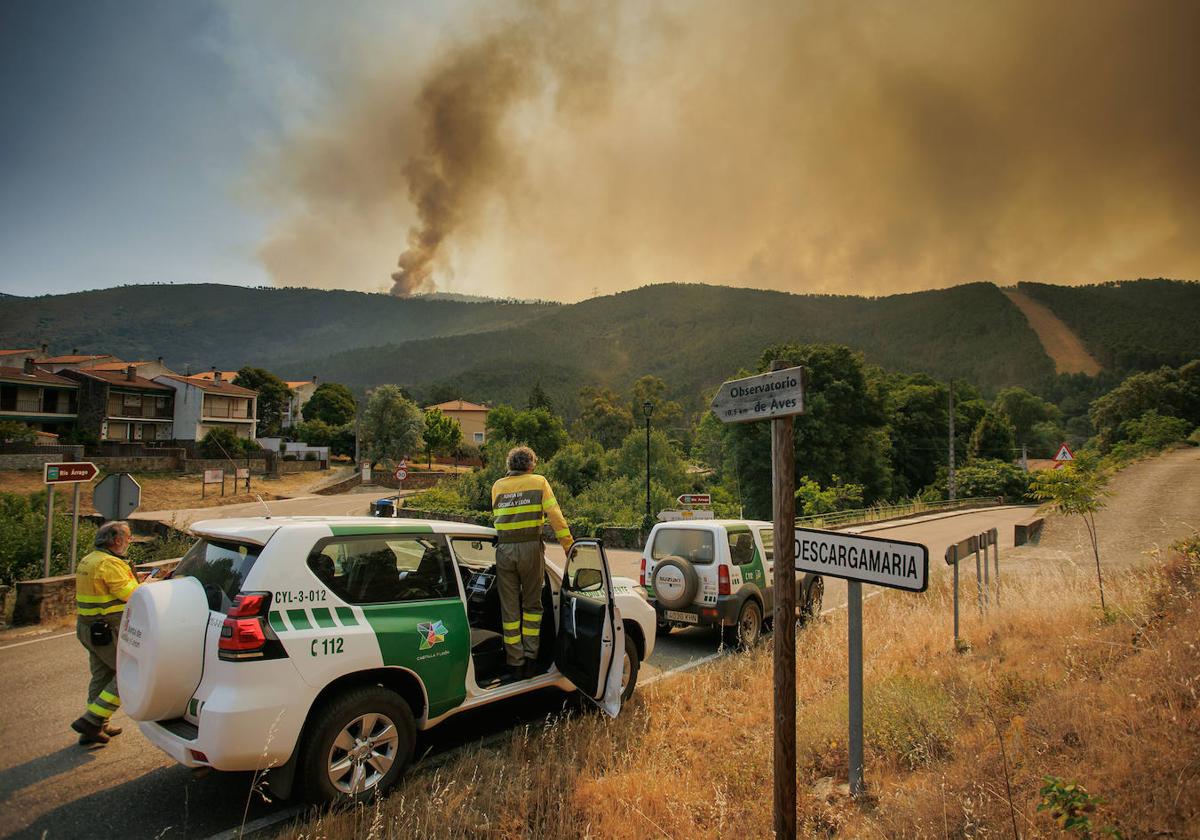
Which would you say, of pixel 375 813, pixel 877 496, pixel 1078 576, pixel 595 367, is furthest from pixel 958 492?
pixel 595 367

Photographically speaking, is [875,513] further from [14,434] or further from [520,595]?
[14,434]

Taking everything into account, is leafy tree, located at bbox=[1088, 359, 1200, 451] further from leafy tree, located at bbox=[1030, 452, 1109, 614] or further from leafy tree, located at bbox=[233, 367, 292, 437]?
leafy tree, located at bbox=[233, 367, 292, 437]

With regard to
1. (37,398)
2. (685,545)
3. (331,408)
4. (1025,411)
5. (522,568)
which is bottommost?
(685,545)

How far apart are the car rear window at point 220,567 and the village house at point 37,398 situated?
218ft

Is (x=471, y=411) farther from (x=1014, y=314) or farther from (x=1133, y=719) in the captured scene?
(x=1014, y=314)

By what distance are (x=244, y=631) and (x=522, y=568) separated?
196 cm

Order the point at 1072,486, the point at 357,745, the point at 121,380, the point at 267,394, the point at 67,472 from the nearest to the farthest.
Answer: the point at 357,745, the point at 1072,486, the point at 67,472, the point at 121,380, the point at 267,394

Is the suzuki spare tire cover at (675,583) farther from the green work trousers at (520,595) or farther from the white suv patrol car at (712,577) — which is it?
the green work trousers at (520,595)

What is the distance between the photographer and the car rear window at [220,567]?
3793 millimetres

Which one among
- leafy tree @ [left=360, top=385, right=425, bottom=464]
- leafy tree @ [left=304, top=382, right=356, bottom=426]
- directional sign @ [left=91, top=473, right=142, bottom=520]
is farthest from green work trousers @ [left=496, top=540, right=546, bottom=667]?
leafy tree @ [left=304, top=382, right=356, bottom=426]

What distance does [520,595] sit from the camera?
5023 millimetres

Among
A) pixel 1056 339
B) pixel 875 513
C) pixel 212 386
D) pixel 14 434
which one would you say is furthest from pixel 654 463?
pixel 1056 339

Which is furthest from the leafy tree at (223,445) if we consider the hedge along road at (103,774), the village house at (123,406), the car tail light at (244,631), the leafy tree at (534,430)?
the car tail light at (244,631)

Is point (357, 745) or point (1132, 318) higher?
point (1132, 318)
